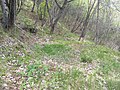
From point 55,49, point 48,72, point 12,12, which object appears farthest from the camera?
point 55,49

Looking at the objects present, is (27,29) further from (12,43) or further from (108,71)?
(108,71)

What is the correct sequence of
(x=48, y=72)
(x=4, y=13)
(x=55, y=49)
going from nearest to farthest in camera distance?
(x=48, y=72), (x=4, y=13), (x=55, y=49)

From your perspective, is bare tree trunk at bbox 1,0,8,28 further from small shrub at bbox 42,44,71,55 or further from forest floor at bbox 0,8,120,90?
small shrub at bbox 42,44,71,55

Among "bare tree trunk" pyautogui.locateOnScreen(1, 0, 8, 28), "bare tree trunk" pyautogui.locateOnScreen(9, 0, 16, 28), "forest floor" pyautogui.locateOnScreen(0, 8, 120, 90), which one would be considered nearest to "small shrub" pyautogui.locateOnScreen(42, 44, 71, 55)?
"forest floor" pyautogui.locateOnScreen(0, 8, 120, 90)

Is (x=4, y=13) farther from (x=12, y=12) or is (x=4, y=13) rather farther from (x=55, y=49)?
(x=55, y=49)

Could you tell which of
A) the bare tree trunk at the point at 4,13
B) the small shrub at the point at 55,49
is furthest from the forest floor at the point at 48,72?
the bare tree trunk at the point at 4,13

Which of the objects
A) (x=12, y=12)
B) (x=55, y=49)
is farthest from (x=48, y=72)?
(x=12, y=12)

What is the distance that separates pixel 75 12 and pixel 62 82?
3543 centimetres

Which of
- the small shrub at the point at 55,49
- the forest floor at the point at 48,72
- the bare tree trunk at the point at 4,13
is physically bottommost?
the small shrub at the point at 55,49

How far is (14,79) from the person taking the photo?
24.8 feet

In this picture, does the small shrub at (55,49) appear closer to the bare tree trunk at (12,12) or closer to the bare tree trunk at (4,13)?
the bare tree trunk at (12,12)

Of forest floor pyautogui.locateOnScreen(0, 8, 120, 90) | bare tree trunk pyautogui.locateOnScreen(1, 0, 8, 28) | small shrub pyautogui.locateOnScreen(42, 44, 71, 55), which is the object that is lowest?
small shrub pyautogui.locateOnScreen(42, 44, 71, 55)

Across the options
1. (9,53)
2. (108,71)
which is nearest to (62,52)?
(108,71)

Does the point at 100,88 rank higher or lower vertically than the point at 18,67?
lower
